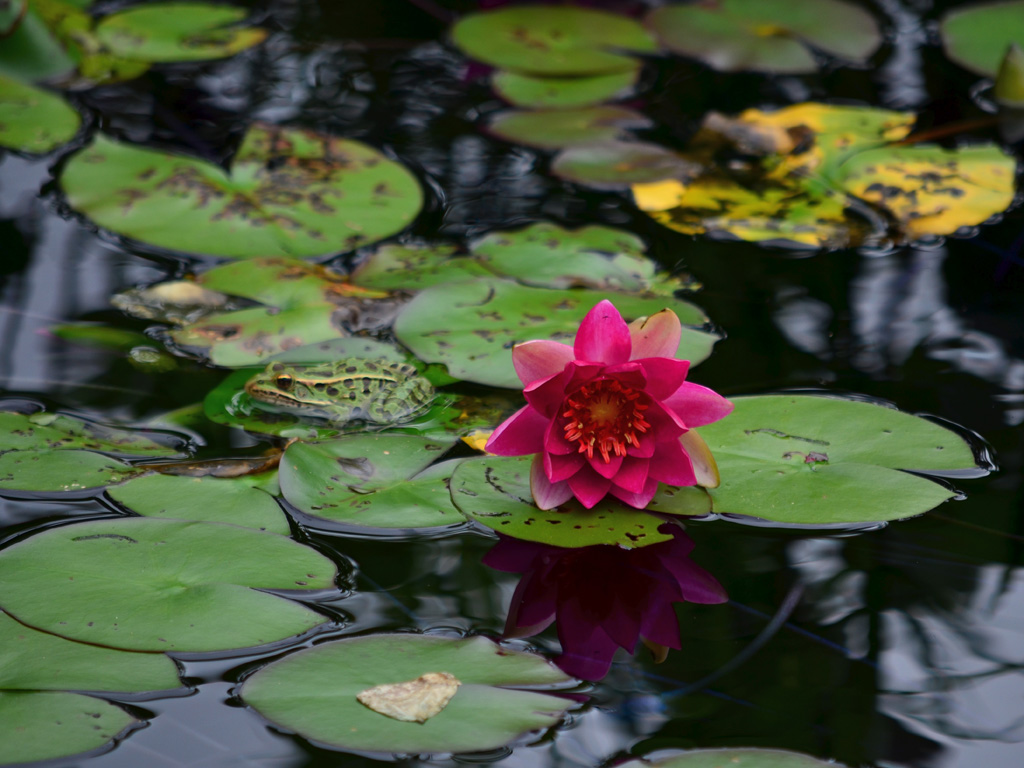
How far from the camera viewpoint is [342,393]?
212 centimetres

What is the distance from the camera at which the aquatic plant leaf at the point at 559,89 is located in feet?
11.7

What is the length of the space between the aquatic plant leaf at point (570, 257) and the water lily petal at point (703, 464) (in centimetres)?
89

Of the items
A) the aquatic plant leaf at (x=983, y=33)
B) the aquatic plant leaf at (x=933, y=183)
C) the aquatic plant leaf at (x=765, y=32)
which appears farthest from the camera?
the aquatic plant leaf at (x=765, y=32)

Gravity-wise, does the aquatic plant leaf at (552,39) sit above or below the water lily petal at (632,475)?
above

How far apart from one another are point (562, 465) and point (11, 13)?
128 inches

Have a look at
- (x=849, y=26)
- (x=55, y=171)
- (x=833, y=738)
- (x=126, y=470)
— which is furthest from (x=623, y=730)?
(x=849, y=26)

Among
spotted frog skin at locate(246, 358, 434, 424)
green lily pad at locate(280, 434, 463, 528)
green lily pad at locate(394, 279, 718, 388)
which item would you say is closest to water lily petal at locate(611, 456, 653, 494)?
green lily pad at locate(280, 434, 463, 528)

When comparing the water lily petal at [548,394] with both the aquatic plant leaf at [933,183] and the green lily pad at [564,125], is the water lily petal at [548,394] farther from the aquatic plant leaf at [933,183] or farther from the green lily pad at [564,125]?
the green lily pad at [564,125]

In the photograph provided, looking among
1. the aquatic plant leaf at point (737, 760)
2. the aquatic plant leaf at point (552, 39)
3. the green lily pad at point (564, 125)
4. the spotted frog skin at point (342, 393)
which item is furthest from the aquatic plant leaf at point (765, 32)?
the aquatic plant leaf at point (737, 760)

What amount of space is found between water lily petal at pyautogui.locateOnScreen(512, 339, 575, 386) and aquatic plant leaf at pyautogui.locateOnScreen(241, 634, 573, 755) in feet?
1.70

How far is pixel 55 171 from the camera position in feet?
10.1

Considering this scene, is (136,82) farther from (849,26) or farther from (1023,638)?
(1023,638)

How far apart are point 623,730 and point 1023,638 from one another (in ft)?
2.53

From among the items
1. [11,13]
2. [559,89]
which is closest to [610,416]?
[559,89]
